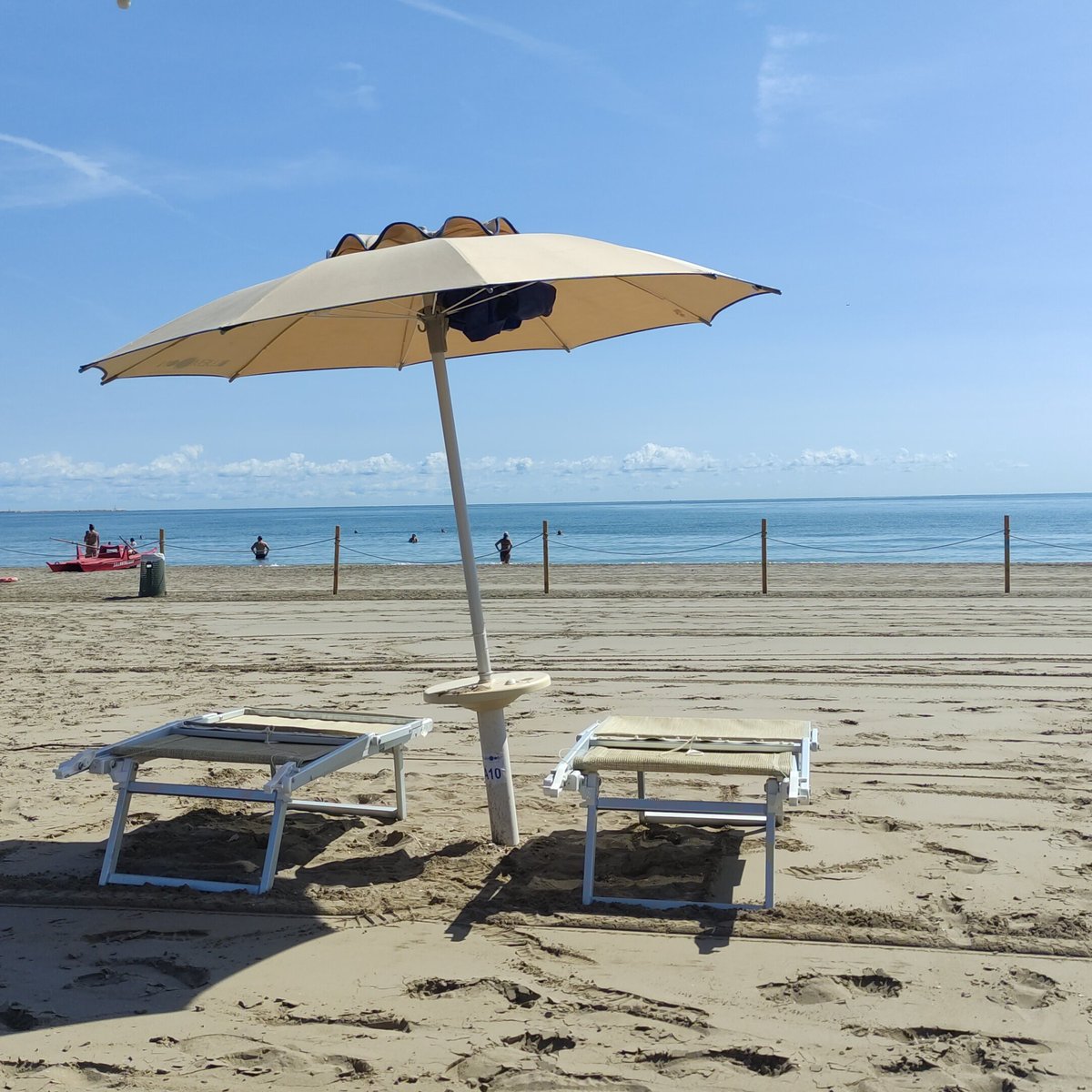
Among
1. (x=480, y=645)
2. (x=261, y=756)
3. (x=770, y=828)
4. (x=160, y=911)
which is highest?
(x=480, y=645)

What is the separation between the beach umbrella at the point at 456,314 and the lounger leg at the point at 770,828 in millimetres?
965

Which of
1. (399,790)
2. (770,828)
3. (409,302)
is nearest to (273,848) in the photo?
(399,790)

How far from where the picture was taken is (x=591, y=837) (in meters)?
3.76

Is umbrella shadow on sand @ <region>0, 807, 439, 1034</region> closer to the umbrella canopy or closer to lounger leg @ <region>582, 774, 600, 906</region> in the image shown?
lounger leg @ <region>582, 774, 600, 906</region>

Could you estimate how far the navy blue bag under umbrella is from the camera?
4355 mm

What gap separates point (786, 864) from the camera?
411 centimetres

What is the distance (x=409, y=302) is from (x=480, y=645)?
167 cm

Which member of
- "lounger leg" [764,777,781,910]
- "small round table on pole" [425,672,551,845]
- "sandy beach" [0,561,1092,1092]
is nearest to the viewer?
"sandy beach" [0,561,1092,1092]

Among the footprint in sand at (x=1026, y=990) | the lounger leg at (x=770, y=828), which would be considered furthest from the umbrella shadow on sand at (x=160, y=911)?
the footprint in sand at (x=1026, y=990)

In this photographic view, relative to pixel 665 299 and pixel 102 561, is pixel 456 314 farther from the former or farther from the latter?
pixel 102 561

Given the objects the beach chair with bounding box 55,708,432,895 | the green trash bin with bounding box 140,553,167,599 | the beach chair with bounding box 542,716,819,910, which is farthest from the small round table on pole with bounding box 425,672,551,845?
the green trash bin with bounding box 140,553,167,599

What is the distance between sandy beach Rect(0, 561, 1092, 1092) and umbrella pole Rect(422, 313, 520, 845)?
13 centimetres

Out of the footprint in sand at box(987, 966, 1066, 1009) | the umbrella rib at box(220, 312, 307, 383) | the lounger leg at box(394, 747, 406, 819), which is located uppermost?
the umbrella rib at box(220, 312, 307, 383)

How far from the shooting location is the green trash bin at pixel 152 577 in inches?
651
